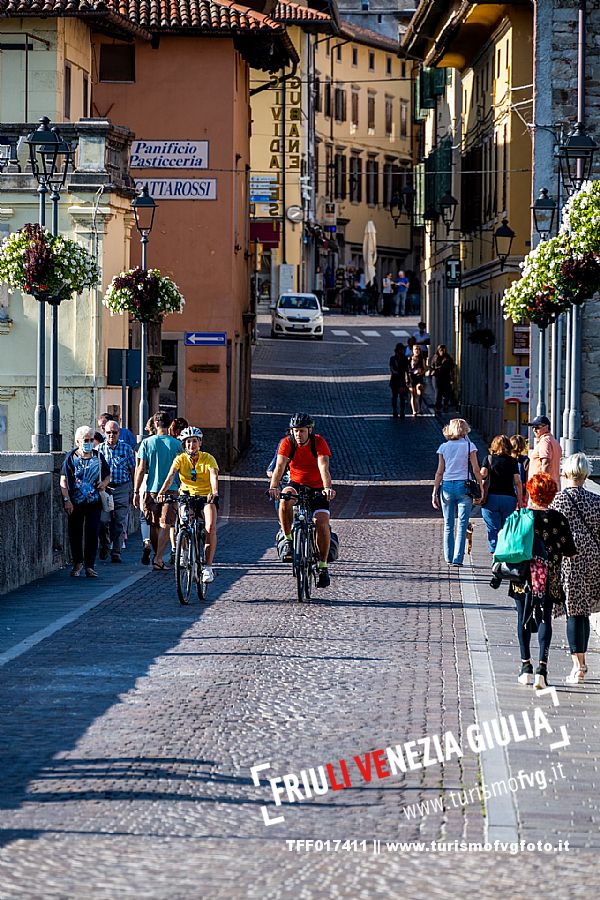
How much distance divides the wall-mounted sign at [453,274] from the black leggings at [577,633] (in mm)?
38077

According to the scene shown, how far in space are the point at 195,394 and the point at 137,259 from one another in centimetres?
319

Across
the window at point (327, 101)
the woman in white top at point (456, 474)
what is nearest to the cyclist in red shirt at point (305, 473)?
the woman in white top at point (456, 474)

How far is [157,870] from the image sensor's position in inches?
277

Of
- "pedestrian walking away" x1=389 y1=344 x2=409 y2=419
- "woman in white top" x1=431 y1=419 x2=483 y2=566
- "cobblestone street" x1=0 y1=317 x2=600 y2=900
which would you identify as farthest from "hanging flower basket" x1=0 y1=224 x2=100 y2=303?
"pedestrian walking away" x1=389 y1=344 x2=409 y2=419

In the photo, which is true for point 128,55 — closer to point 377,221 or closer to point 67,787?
point 67,787

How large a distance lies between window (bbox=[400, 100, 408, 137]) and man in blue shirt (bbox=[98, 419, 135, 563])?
82.5 m

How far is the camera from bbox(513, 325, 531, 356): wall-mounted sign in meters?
38.3

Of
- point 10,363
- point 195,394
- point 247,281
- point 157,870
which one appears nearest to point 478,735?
point 157,870

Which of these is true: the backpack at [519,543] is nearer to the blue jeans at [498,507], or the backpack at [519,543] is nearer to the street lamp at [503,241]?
the blue jeans at [498,507]

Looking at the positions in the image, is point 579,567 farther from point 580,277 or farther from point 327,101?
point 327,101

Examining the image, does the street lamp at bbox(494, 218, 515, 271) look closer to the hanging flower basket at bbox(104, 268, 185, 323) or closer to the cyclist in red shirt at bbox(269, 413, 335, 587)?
the hanging flower basket at bbox(104, 268, 185, 323)

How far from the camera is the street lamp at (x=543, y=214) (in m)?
28.8

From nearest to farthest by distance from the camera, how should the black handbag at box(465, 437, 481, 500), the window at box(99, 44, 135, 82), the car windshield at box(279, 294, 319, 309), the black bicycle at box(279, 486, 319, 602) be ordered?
the black bicycle at box(279, 486, 319, 602) < the black handbag at box(465, 437, 481, 500) < the window at box(99, 44, 135, 82) < the car windshield at box(279, 294, 319, 309)

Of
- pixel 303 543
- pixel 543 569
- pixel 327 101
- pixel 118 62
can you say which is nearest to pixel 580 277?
pixel 303 543
